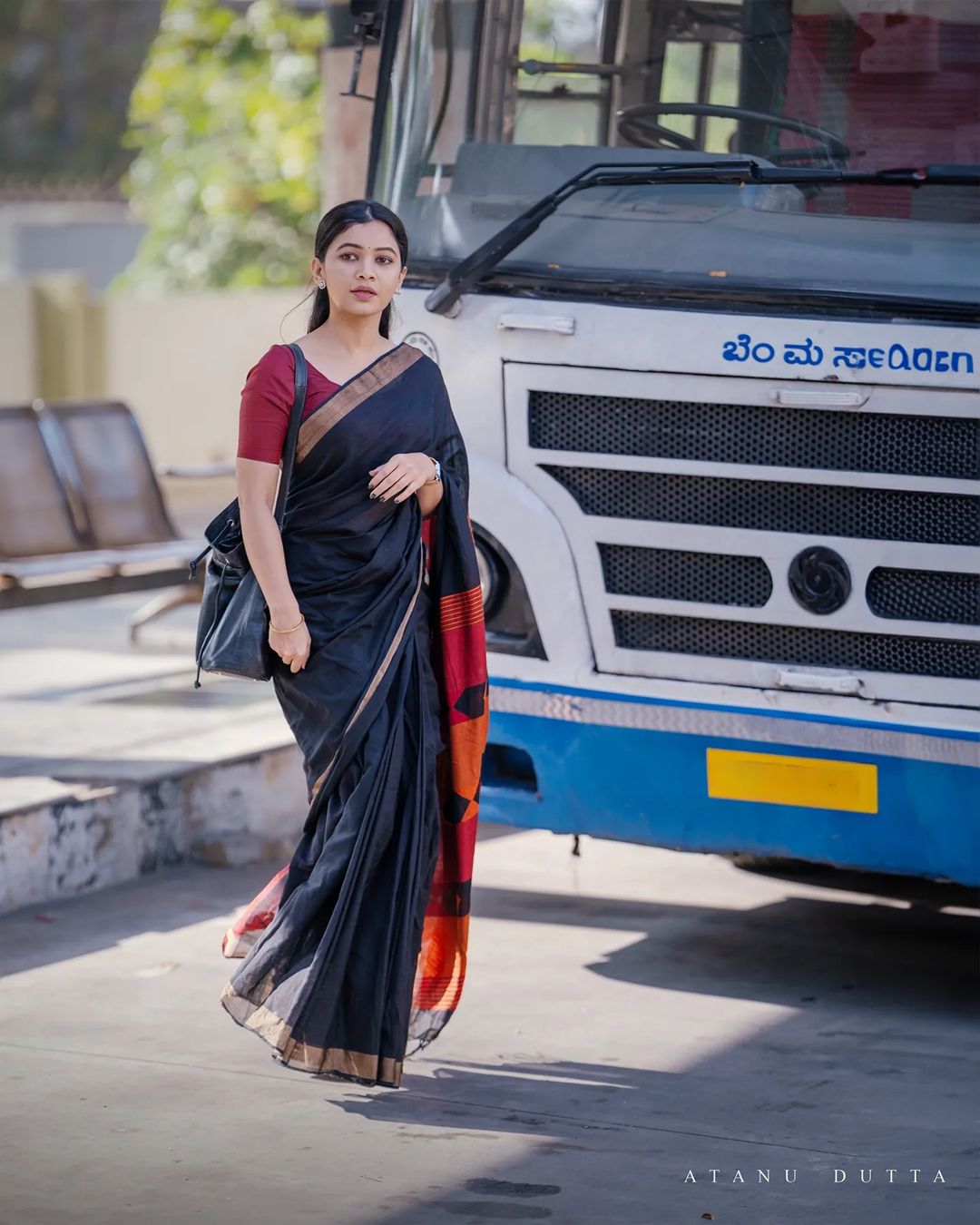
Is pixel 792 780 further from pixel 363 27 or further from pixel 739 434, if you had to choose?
pixel 363 27

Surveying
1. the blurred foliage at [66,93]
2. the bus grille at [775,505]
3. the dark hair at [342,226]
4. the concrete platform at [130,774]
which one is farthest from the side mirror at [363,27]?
the blurred foliage at [66,93]

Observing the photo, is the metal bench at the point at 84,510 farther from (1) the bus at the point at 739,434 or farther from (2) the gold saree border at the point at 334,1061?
(2) the gold saree border at the point at 334,1061

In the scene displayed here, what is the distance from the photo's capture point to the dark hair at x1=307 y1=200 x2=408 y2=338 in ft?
14.7

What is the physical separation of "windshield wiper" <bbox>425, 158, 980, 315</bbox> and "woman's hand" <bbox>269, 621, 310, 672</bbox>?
4.42ft

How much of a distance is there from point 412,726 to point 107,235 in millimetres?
24582

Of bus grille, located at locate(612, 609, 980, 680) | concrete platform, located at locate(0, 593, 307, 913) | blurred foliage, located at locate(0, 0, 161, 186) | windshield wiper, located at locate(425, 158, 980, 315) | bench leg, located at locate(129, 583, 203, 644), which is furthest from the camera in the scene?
blurred foliage, located at locate(0, 0, 161, 186)

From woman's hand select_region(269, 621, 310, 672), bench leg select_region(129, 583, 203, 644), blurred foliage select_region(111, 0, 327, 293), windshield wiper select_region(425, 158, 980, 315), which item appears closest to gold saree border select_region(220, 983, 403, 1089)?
woman's hand select_region(269, 621, 310, 672)

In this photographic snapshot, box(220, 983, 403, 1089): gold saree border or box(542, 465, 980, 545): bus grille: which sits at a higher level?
box(542, 465, 980, 545): bus grille

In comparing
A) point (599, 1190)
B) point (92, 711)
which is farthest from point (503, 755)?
point (92, 711)

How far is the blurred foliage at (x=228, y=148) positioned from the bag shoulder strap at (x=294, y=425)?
1421 centimetres

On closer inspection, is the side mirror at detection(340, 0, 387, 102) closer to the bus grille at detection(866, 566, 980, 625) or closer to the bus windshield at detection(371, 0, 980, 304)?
the bus windshield at detection(371, 0, 980, 304)

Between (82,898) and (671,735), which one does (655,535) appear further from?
(82,898)

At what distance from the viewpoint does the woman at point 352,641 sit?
175 inches

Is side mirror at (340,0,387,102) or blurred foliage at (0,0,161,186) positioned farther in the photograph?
blurred foliage at (0,0,161,186)
